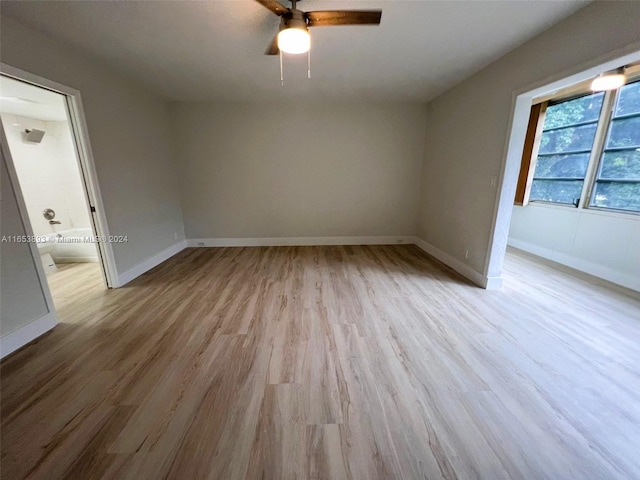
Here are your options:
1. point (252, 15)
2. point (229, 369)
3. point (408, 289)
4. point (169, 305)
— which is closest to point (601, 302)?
point (408, 289)

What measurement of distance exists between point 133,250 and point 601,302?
18.3 ft

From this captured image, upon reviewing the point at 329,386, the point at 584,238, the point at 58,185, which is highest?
the point at 58,185

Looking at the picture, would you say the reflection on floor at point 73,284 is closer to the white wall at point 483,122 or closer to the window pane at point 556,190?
the white wall at point 483,122

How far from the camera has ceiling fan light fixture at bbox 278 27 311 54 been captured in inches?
67.2

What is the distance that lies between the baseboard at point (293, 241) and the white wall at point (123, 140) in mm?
591

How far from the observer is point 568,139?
391 centimetres

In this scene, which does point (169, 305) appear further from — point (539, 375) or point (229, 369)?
point (539, 375)

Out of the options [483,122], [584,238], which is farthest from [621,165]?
[483,122]

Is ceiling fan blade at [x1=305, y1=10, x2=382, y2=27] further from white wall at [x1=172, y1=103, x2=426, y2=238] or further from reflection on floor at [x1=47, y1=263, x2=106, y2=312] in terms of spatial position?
reflection on floor at [x1=47, y1=263, x2=106, y2=312]

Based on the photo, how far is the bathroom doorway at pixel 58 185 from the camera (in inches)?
105

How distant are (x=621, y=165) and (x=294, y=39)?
4463 mm

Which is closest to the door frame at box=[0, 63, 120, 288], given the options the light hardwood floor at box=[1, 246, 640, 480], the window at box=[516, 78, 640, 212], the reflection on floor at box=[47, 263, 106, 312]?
the reflection on floor at box=[47, 263, 106, 312]

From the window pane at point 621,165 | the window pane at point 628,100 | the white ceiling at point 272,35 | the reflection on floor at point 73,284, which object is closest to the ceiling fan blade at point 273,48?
the white ceiling at point 272,35

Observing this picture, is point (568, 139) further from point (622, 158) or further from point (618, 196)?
point (618, 196)
